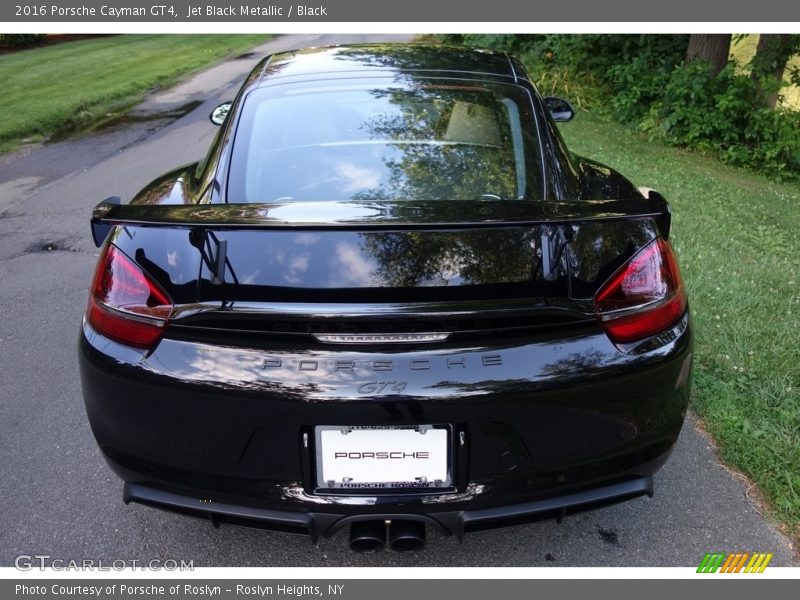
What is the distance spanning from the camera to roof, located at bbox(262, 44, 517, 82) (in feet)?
10.1

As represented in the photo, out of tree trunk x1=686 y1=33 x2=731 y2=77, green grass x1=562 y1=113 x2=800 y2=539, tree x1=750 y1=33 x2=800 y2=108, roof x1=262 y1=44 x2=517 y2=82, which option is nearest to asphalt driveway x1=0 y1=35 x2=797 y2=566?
green grass x1=562 y1=113 x2=800 y2=539

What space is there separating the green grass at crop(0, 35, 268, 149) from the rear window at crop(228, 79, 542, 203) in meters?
7.87

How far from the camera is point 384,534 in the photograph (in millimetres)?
1971

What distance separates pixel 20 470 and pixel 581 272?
2.40 metres

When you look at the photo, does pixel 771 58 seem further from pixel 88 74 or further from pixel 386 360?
pixel 88 74

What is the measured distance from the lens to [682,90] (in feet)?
34.7

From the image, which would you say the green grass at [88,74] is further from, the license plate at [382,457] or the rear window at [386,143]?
the license plate at [382,457]

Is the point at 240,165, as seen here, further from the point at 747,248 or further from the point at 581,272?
the point at 747,248

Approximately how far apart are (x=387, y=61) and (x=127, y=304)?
182 centimetres

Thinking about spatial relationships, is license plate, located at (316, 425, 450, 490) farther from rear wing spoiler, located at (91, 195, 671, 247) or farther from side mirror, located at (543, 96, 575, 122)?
side mirror, located at (543, 96, 575, 122)

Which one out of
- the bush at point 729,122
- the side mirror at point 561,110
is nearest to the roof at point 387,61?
the side mirror at point 561,110

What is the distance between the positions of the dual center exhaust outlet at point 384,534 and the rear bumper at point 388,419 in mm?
76

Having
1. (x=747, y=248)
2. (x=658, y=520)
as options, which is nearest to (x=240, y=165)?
(x=658, y=520)

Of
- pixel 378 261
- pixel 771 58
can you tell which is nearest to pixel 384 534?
pixel 378 261
